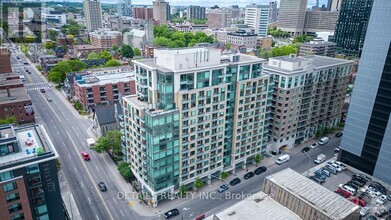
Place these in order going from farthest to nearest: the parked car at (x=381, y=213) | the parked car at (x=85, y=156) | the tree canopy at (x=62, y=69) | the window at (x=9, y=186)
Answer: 1. the tree canopy at (x=62, y=69)
2. the parked car at (x=85, y=156)
3. the parked car at (x=381, y=213)
4. the window at (x=9, y=186)

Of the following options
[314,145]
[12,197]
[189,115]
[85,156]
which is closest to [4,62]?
[85,156]

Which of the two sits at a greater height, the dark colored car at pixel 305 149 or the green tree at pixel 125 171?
the green tree at pixel 125 171

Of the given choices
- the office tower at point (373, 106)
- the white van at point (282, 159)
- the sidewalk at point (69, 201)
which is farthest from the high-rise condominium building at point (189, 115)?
the office tower at point (373, 106)

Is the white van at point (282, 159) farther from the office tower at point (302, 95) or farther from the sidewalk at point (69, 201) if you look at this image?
the sidewalk at point (69, 201)

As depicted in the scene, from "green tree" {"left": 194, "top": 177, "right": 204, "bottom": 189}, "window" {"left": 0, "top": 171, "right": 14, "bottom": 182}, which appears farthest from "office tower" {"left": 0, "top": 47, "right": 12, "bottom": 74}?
"green tree" {"left": 194, "top": 177, "right": 204, "bottom": 189}

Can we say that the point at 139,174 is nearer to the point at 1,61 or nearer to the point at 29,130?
the point at 29,130

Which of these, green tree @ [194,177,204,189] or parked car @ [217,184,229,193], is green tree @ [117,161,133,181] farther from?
parked car @ [217,184,229,193]

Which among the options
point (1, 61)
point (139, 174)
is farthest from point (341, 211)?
point (1, 61)
